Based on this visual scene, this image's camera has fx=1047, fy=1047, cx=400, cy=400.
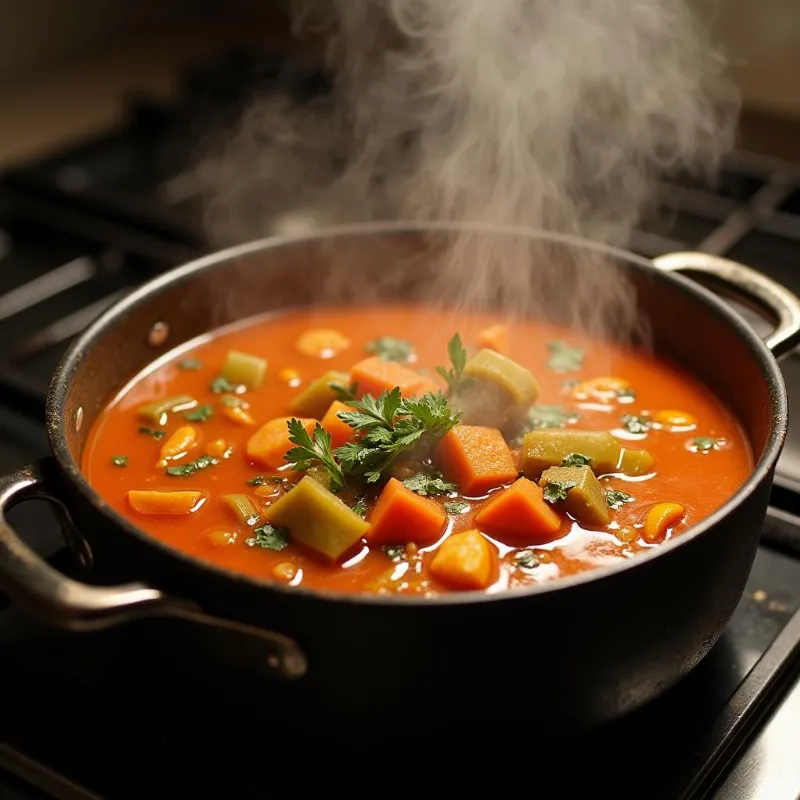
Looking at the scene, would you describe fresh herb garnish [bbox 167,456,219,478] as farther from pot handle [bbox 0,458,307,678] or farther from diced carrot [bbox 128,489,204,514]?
pot handle [bbox 0,458,307,678]

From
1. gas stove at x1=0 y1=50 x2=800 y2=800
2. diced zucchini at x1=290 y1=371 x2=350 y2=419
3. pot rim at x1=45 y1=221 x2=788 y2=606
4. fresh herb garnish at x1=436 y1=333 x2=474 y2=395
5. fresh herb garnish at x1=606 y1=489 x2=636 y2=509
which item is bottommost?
gas stove at x1=0 y1=50 x2=800 y2=800

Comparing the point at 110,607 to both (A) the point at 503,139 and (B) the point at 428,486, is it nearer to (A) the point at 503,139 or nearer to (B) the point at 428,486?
(B) the point at 428,486

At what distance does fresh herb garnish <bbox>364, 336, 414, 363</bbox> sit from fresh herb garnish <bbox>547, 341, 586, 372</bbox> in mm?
305

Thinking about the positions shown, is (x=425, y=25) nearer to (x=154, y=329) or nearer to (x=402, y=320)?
(x=402, y=320)

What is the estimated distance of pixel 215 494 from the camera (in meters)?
1.81

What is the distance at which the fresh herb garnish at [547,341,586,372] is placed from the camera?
2.20 meters

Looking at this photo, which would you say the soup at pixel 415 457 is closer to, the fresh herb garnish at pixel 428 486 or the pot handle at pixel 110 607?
the fresh herb garnish at pixel 428 486

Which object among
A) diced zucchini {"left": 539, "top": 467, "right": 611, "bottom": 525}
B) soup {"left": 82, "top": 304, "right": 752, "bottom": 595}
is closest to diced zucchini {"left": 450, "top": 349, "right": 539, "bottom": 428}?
soup {"left": 82, "top": 304, "right": 752, "bottom": 595}

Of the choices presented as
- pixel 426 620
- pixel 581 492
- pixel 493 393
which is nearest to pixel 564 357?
pixel 493 393

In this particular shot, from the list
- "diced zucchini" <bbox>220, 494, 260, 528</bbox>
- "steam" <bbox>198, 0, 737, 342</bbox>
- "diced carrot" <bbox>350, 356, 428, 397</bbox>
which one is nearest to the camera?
"diced zucchini" <bbox>220, 494, 260, 528</bbox>

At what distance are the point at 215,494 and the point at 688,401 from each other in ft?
3.14

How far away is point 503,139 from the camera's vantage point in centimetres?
259

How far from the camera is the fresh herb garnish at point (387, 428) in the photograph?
172 cm

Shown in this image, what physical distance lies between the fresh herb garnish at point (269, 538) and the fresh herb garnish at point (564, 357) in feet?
2.62
